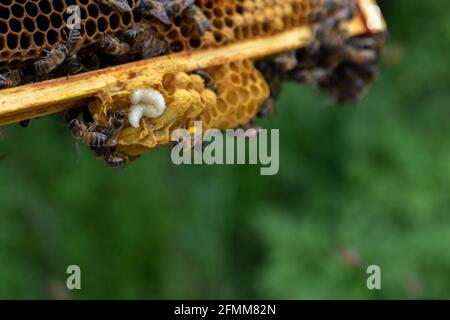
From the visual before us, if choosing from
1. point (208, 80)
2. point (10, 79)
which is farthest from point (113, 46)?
point (208, 80)

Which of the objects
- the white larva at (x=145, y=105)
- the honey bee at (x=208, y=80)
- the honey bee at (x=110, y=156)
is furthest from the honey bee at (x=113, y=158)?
the honey bee at (x=208, y=80)

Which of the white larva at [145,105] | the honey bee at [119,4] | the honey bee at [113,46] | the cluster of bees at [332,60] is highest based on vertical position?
the cluster of bees at [332,60]

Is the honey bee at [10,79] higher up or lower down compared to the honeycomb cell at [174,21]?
lower down

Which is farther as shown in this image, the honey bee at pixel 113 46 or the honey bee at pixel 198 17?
the honey bee at pixel 198 17

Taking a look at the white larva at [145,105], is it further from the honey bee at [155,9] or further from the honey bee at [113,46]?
the honey bee at [155,9]

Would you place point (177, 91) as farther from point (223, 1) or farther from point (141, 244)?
point (141, 244)

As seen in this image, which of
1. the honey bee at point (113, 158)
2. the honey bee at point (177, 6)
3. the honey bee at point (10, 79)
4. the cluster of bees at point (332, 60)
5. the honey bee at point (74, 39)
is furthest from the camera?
the cluster of bees at point (332, 60)

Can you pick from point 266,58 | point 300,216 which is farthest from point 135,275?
point 266,58
